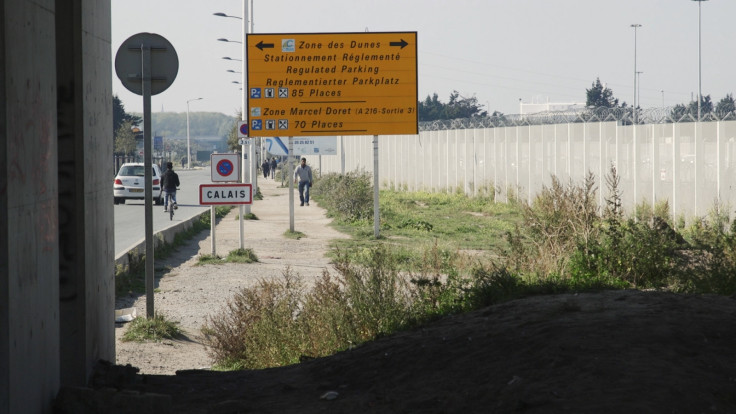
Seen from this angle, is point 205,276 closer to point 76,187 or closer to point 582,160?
point 76,187

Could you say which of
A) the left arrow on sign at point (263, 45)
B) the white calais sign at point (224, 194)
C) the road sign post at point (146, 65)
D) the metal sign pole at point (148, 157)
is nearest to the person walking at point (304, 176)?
the left arrow on sign at point (263, 45)

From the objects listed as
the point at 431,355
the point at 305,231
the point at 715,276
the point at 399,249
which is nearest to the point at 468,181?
the point at 305,231

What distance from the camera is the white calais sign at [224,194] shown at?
16.4 meters

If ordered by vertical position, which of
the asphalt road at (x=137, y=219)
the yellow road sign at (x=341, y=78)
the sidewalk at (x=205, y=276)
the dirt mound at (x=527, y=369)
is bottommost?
the sidewalk at (x=205, y=276)

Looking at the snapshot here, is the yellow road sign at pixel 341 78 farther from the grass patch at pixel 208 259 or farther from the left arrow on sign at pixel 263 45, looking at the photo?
the grass patch at pixel 208 259

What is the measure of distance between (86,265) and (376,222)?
1798cm

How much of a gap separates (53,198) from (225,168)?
496 inches

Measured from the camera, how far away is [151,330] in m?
10.4

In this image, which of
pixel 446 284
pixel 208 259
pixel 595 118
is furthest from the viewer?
pixel 595 118

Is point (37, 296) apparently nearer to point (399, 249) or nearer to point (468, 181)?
point (399, 249)

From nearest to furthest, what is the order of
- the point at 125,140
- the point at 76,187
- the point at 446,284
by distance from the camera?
the point at 76,187 < the point at 446,284 < the point at 125,140

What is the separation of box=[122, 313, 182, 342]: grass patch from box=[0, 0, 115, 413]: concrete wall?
3.14 m

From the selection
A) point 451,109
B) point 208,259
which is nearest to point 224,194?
point 208,259

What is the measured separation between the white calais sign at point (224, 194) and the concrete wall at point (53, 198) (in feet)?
30.4
